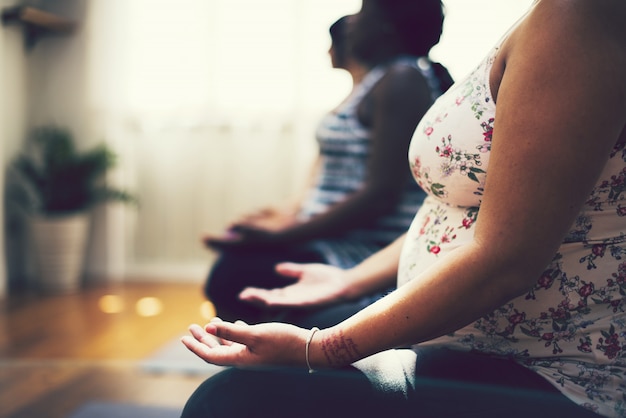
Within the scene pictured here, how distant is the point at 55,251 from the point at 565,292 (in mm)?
2777

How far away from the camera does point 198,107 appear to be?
303 cm

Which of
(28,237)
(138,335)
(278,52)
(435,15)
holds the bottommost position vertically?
(138,335)

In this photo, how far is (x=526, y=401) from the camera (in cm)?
50

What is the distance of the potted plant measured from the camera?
2.84 meters

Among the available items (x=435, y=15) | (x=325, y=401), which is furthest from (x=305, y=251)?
(x=325, y=401)

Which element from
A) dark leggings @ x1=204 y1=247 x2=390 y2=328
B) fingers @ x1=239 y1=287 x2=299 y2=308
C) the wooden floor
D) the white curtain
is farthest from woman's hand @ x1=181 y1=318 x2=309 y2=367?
the white curtain

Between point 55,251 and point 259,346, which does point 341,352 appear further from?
point 55,251

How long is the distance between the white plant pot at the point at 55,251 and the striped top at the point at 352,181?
194cm

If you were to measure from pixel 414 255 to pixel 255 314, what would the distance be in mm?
292

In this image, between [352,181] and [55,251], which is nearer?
[352,181]

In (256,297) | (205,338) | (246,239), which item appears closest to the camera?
(205,338)

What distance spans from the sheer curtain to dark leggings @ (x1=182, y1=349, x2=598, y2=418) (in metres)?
2.48

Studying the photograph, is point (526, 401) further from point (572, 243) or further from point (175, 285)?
point (175, 285)

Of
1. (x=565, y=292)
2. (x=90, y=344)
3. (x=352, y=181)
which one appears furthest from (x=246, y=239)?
(x=90, y=344)
